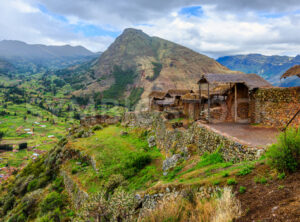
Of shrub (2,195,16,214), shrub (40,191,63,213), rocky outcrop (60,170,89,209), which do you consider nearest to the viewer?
rocky outcrop (60,170,89,209)

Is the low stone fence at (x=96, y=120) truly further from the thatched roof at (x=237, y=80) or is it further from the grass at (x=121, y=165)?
the thatched roof at (x=237, y=80)

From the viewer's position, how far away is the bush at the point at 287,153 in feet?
17.0

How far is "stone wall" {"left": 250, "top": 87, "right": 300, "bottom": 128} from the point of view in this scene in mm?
10984

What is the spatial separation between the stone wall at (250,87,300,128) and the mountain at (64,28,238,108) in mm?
90630

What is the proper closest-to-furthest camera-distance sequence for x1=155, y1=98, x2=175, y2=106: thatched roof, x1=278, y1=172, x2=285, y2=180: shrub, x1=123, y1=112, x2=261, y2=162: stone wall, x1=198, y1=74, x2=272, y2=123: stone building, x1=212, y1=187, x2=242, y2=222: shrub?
x1=212, y1=187, x2=242, y2=222: shrub < x1=278, y1=172, x2=285, y2=180: shrub < x1=123, y1=112, x2=261, y2=162: stone wall < x1=198, y1=74, x2=272, y2=123: stone building < x1=155, y1=98, x2=175, y2=106: thatched roof

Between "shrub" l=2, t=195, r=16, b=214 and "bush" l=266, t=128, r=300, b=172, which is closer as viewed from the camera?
"bush" l=266, t=128, r=300, b=172

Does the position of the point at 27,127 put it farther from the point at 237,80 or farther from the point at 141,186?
the point at 237,80

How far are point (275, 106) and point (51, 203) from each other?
1920 centimetres

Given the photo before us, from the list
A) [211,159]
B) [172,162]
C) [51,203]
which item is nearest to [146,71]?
[51,203]

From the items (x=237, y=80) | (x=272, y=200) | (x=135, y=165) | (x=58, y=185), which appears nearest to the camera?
(x=272, y=200)

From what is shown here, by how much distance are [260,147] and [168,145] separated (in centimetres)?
939

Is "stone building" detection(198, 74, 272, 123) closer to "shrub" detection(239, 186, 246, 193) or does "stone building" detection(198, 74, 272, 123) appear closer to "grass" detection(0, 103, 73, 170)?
"shrub" detection(239, 186, 246, 193)

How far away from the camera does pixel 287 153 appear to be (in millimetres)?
5203

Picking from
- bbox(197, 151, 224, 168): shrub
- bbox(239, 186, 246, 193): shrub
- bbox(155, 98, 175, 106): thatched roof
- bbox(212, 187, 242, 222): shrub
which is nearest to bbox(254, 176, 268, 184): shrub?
bbox(239, 186, 246, 193): shrub
